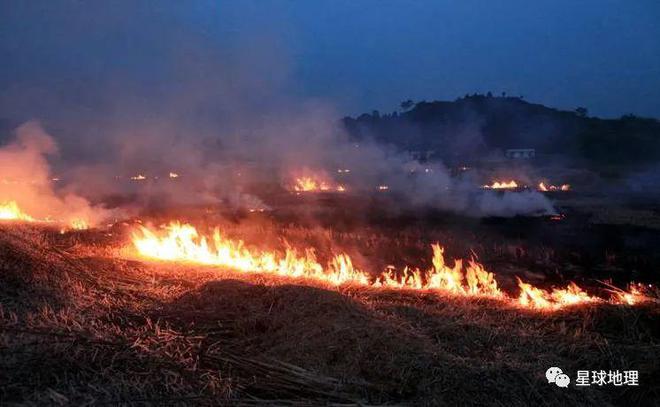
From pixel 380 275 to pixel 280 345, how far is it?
5.95 meters

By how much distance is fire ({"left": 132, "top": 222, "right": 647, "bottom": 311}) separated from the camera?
7.75 m

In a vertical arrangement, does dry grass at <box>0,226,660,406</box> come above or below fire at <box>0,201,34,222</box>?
below

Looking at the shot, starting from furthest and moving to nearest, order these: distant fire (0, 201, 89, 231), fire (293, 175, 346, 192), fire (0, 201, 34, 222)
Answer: fire (293, 175, 346, 192) < fire (0, 201, 34, 222) < distant fire (0, 201, 89, 231)

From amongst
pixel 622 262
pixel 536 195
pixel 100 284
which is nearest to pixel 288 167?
pixel 536 195

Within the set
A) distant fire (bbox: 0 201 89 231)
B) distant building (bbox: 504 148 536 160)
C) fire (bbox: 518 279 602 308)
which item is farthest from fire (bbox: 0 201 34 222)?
distant building (bbox: 504 148 536 160)

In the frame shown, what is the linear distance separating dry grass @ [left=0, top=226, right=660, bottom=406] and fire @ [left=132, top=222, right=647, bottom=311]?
2.12 ft

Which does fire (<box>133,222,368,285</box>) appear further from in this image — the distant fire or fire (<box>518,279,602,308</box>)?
the distant fire

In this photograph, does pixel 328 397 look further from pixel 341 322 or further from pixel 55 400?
pixel 55 400

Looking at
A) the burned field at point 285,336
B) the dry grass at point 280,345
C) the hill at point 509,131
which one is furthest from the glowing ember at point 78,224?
the hill at point 509,131

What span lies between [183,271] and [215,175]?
71.9ft

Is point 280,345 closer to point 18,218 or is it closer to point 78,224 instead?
point 78,224

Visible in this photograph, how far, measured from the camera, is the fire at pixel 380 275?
7.75m

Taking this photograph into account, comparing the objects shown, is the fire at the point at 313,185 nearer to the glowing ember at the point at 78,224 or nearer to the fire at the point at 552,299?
the glowing ember at the point at 78,224

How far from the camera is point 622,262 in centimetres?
1235
